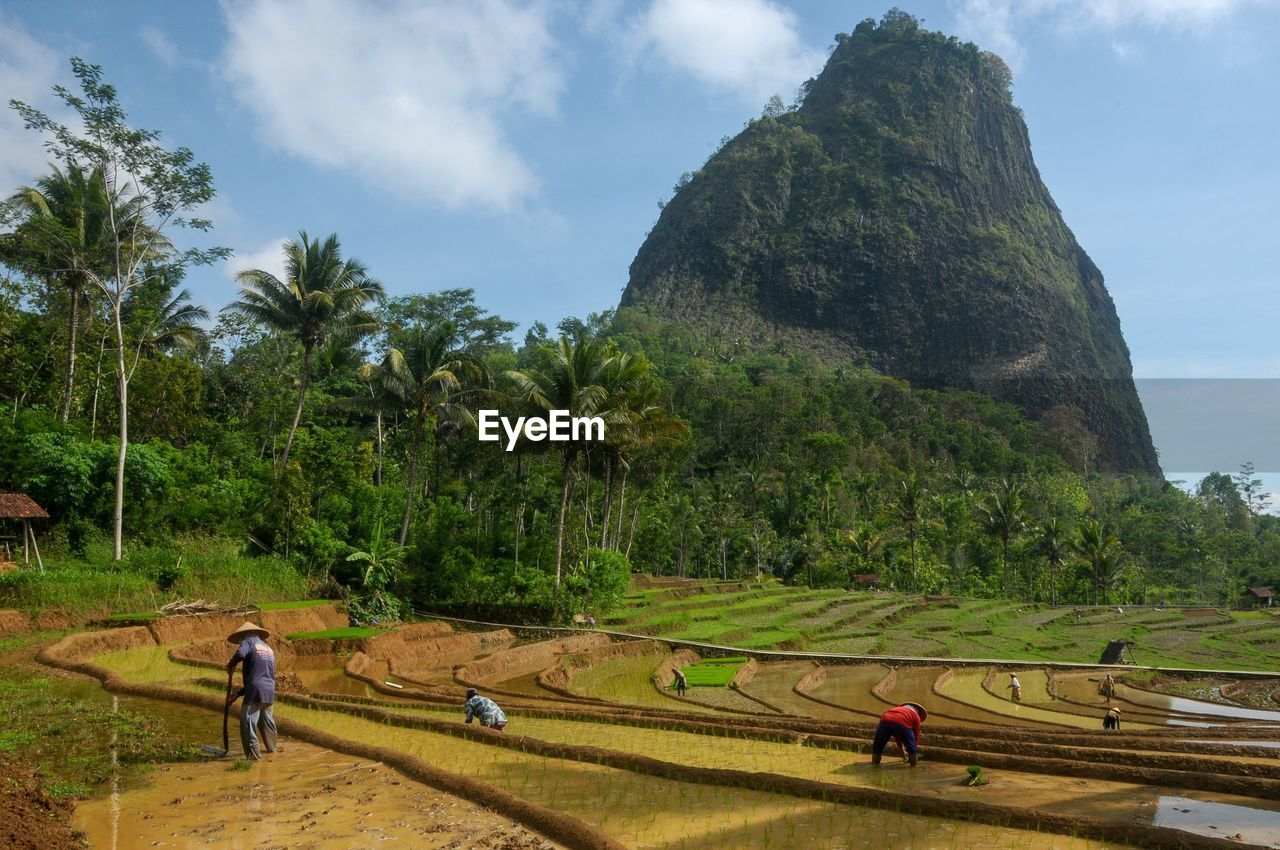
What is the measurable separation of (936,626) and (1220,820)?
30.1 m

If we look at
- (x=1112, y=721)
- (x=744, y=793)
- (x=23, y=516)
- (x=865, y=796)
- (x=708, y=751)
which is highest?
(x=23, y=516)

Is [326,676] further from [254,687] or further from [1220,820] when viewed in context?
[1220,820]

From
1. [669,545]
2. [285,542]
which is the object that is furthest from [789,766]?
[669,545]

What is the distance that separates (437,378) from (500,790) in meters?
24.5

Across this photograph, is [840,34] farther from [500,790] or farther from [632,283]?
[500,790]

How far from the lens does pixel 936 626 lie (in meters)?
36.2

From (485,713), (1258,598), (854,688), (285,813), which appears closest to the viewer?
(285,813)

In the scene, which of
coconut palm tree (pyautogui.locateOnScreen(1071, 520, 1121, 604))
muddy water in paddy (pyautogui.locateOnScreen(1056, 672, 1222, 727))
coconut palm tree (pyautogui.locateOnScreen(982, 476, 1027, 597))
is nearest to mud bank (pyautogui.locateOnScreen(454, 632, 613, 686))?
muddy water in paddy (pyautogui.locateOnScreen(1056, 672, 1222, 727))

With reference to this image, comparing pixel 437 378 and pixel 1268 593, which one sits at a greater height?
pixel 437 378

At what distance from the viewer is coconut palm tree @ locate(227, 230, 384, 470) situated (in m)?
30.8

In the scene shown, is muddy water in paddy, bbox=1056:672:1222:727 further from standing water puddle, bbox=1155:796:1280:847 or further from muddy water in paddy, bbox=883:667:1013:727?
standing water puddle, bbox=1155:796:1280:847

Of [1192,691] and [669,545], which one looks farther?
[669,545]

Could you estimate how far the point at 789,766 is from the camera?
9.91 meters

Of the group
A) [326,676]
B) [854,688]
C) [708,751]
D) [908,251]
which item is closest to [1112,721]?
[854,688]
